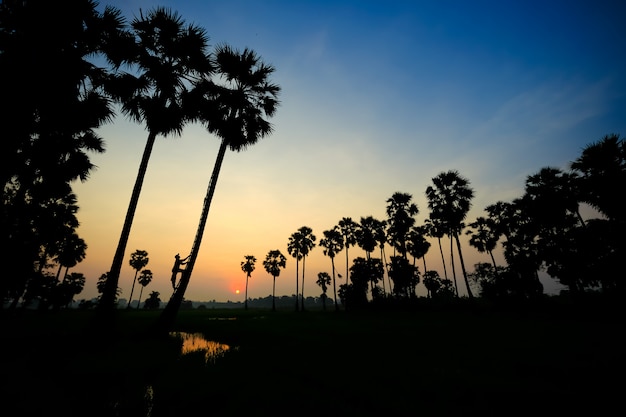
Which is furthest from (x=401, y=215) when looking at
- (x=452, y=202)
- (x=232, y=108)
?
(x=232, y=108)

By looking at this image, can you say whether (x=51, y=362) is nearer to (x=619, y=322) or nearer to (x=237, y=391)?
(x=237, y=391)

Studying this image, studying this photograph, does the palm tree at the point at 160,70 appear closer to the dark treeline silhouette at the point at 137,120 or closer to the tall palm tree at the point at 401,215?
the dark treeline silhouette at the point at 137,120

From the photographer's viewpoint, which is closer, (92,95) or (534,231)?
(92,95)

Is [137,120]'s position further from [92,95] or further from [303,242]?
[303,242]

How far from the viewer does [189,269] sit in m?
14.3

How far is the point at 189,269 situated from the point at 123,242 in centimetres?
337

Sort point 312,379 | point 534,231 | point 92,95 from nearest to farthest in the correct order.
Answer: point 312,379, point 92,95, point 534,231

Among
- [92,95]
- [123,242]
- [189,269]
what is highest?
[92,95]

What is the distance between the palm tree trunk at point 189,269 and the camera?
1364cm

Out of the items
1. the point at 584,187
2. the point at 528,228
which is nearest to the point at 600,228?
the point at 584,187

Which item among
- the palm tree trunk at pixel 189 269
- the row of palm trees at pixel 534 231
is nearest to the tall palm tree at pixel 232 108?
the palm tree trunk at pixel 189 269

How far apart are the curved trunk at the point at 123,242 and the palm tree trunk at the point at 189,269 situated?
2.65 metres

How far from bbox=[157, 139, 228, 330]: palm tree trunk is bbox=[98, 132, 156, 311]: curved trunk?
265 centimetres

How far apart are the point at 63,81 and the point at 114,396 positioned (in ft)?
35.8
